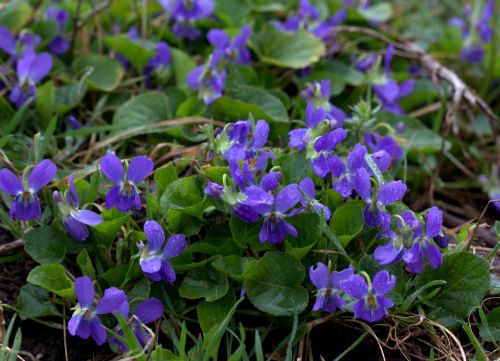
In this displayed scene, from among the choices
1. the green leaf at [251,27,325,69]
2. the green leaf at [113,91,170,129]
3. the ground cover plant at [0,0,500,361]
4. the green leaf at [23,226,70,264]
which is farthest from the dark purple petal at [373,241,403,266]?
the green leaf at [251,27,325,69]

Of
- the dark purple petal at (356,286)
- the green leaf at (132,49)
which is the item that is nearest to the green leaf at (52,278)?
the dark purple petal at (356,286)

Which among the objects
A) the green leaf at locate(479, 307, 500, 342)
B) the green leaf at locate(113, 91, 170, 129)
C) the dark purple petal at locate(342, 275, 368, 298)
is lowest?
the green leaf at locate(479, 307, 500, 342)

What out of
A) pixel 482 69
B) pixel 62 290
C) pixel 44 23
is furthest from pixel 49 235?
pixel 482 69

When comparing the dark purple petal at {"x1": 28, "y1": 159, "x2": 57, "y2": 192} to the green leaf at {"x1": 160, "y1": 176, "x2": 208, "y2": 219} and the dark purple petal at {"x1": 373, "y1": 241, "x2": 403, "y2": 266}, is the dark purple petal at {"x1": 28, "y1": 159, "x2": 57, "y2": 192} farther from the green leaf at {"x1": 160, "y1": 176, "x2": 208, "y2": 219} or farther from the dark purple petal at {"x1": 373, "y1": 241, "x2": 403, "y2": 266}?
the dark purple petal at {"x1": 373, "y1": 241, "x2": 403, "y2": 266}

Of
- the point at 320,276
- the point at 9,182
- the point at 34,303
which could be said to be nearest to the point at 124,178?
the point at 9,182

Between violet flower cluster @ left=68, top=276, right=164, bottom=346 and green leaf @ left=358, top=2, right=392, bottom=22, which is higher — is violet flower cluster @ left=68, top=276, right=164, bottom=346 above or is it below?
above

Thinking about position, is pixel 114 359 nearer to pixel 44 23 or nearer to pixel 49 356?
pixel 49 356

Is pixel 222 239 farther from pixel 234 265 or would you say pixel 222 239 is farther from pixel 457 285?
pixel 457 285
